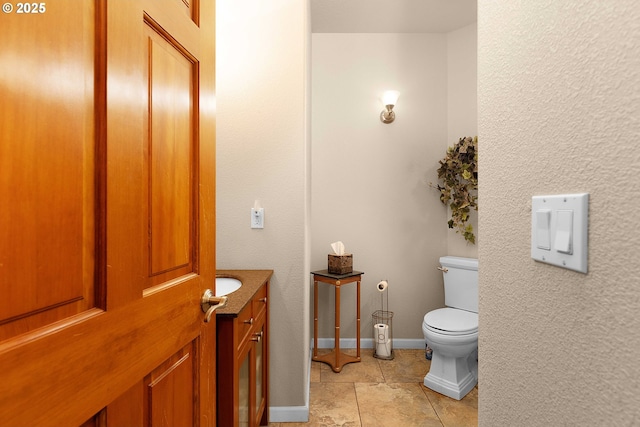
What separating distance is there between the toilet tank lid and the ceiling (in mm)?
1967

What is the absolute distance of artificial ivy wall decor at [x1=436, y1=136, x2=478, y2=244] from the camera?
275 cm

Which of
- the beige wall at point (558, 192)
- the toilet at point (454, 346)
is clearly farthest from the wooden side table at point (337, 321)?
the beige wall at point (558, 192)

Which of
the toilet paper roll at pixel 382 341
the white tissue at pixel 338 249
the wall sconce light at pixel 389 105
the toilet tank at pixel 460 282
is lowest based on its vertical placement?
the toilet paper roll at pixel 382 341

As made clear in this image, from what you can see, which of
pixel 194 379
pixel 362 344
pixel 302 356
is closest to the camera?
pixel 194 379

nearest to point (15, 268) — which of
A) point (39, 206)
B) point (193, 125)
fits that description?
point (39, 206)

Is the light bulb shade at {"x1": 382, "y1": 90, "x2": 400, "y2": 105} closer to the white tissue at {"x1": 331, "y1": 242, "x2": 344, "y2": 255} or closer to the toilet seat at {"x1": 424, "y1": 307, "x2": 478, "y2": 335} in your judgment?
the white tissue at {"x1": 331, "y1": 242, "x2": 344, "y2": 255}

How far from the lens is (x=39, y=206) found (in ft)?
1.60

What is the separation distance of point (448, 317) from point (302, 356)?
44.4 inches

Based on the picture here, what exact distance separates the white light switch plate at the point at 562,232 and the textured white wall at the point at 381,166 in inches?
100

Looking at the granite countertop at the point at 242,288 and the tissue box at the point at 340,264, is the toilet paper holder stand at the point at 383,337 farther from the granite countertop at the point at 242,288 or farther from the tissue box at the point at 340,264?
the granite countertop at the point at 242,288

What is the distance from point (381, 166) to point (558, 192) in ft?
8.64

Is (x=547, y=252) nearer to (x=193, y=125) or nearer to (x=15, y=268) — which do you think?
(x=15, y=268)

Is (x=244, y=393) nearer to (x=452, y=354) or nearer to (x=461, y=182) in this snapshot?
(x=452, y=354)

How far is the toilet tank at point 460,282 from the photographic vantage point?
2697mm
